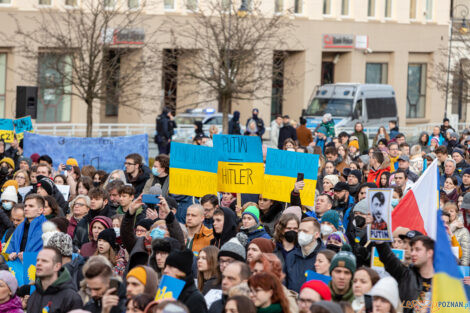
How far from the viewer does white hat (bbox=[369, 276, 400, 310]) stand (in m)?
8.19

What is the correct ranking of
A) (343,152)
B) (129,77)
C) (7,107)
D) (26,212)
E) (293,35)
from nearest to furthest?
1. (26,212)
2. (343,152)
3. (129,77)
4. (7,107)
5. (293,35)

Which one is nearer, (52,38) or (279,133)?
(279,133)

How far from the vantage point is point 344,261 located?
9.08 m

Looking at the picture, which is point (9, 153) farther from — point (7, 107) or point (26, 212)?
point (7, 107)

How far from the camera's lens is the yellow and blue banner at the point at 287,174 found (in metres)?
13.4

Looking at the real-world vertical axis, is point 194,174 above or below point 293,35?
below

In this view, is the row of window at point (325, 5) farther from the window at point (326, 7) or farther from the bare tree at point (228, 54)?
the bare tree at point (228, 54)

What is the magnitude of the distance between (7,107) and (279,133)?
13.4 meters

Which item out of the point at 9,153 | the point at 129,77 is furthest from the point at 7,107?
the point at 9,153

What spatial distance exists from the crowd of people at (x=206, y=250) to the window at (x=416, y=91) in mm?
36431

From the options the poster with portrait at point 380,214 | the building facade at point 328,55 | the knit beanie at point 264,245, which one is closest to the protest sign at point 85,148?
the knit beanie at point 264,245

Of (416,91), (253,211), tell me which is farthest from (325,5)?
(253,211)

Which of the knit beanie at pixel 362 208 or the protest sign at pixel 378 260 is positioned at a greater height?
the knit beanie at pixel 362 208

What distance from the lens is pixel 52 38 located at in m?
33.7
